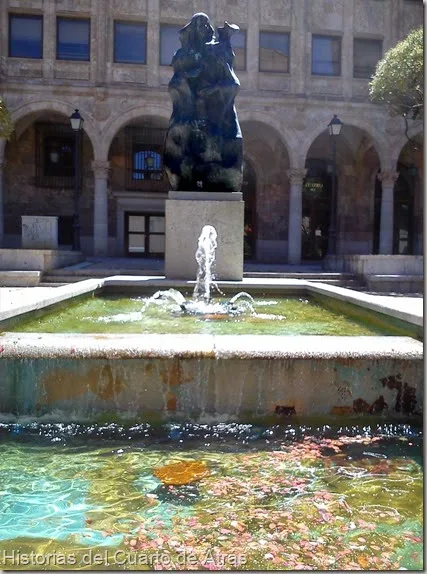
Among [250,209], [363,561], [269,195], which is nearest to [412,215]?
[269,195]

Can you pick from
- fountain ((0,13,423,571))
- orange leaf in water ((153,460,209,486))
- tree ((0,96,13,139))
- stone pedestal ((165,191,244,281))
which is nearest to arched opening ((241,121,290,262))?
tree ((0,96,13,139))

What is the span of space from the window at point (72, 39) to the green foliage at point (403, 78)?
35.7 ft

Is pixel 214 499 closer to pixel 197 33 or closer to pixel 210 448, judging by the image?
pixel 210 448

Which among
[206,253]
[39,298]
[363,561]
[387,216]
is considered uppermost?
[387,216]

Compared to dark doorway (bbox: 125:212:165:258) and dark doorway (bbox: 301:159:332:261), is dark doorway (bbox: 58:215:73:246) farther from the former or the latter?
dark doorway (bbox: 301:159:332:261)

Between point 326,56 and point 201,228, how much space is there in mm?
17148

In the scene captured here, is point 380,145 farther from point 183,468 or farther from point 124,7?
point 183,468

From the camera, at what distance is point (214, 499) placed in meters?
2.40

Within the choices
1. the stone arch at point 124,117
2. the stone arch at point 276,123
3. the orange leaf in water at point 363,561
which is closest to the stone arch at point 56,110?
the stone arch at point 124,117

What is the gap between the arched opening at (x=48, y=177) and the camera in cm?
2328

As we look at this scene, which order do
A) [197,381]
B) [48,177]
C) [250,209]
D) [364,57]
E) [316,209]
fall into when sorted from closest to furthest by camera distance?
[197,381], [364,57], [48,177], [250,209], [316,209]

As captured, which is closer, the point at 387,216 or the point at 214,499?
the point at 214,499

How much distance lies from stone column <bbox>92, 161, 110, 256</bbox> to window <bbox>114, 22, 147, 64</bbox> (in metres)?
4.26

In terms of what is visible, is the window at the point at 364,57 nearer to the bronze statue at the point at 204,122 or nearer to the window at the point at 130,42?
the window at the point at 130,42
